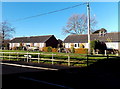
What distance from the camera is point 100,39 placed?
42.2m

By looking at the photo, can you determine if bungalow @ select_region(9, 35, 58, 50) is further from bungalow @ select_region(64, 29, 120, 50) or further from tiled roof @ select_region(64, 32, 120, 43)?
tiled roof @ select_region(64, 32, 120, 43)

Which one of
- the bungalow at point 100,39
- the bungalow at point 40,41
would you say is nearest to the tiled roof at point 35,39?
the bungalow at point 40,41

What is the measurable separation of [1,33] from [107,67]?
1734 inches

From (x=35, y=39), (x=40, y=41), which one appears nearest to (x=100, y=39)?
(x=40, y=41)

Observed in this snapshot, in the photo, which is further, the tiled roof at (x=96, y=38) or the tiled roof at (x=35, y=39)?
the tiled roof at (x=35, y=39)

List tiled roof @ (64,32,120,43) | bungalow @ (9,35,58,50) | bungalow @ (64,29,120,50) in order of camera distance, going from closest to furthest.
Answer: bungalow @ (64,29,120,50), tiled roof @ (64,32,120,43), bungalow @ (9,35,58,50)

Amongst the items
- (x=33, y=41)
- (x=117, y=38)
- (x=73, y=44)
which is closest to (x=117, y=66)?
(x=117, y=38)

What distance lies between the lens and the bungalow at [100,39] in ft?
128

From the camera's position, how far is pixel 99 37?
4319cm

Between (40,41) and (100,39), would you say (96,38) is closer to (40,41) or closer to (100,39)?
(100,39)

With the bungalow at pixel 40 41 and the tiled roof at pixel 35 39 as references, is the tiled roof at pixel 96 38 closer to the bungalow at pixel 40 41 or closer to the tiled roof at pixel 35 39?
the bungalow at pixel 40 41

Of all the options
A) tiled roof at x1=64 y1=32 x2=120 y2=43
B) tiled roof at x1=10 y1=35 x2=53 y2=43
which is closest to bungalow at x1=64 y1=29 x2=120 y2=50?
tiled roof at x1=64 y1=32 x2=120 y2=43

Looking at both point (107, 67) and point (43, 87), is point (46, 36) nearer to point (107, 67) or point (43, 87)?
point (107, 67)

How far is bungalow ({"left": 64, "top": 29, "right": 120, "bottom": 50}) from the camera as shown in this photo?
3906 cm
